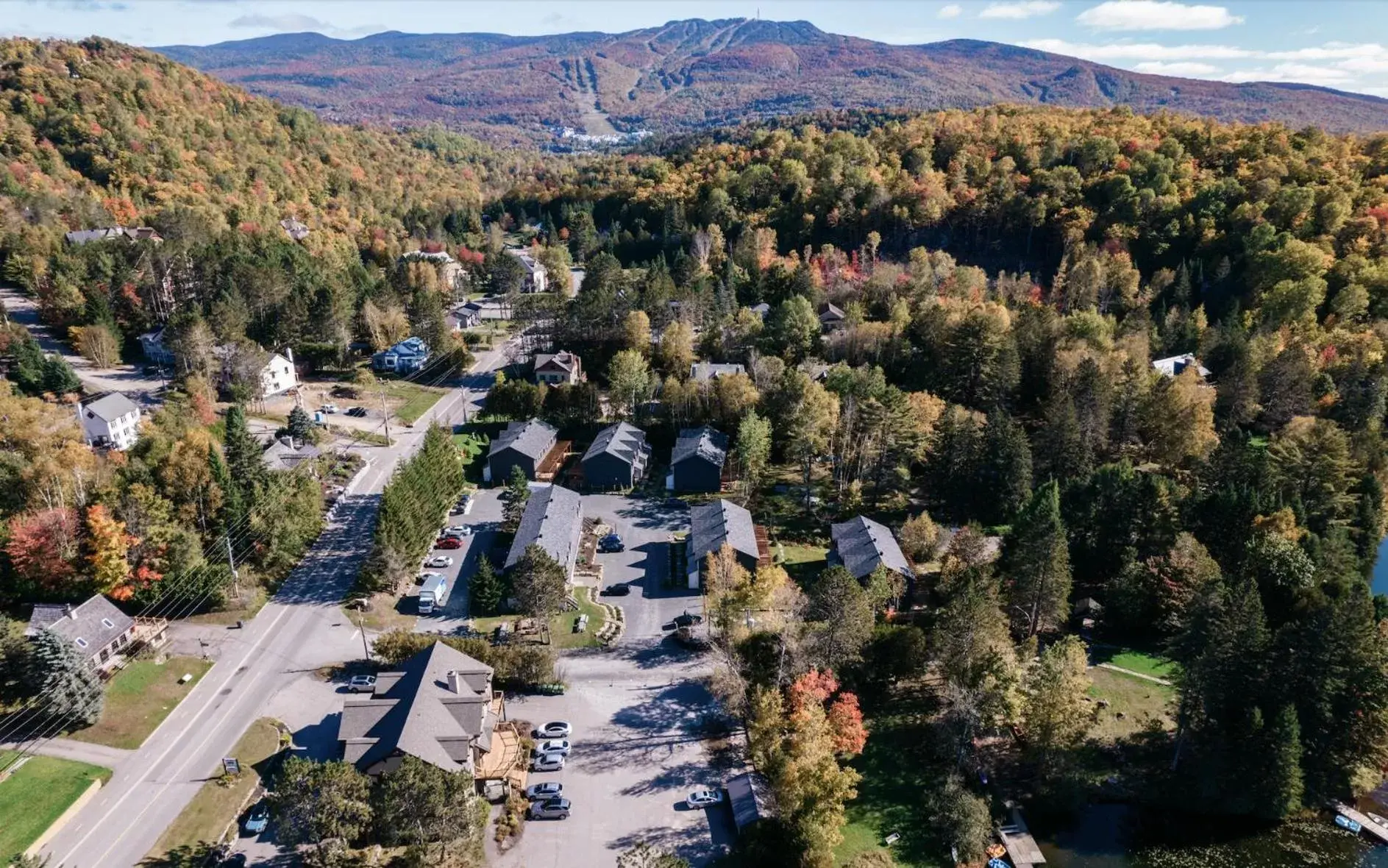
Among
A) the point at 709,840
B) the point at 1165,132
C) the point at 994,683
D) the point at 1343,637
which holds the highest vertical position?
the point at 1165,132

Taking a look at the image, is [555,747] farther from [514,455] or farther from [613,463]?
[514,455]

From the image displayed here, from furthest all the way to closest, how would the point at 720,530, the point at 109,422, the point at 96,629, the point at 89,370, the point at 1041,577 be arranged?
1. the point at 89,370
2. the point at 109,422
3. the point at 720,530
4. the point at 1041,577
5. the point at 96,629

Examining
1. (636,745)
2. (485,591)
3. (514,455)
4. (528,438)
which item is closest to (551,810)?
(636,745)

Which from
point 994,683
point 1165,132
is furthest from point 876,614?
point 1165,132

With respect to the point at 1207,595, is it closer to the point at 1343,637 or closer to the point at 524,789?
the point at 1343,637

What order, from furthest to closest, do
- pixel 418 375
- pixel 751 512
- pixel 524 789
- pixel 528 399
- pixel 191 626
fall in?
1. pixel 418 375
2. pixel 528 399
3. pixel 751 512
4. pixel 191 626
5. pixel 524 789

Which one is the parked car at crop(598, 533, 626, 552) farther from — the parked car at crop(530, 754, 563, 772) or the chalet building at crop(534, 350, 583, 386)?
the chalet building at crop(534, 350, 583, 386)

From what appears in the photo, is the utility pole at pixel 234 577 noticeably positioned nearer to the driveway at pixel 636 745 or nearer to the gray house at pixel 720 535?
the driveway at pixel 636 745
